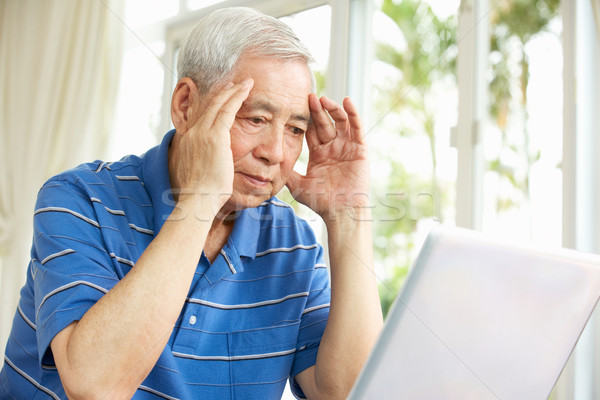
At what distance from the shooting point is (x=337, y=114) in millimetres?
1301

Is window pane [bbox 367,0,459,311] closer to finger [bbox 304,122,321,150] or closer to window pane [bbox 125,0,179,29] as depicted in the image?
finger [bbox 304,122,321,150]

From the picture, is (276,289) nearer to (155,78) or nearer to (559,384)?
(559,384)

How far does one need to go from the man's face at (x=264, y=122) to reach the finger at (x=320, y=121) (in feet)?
0.10

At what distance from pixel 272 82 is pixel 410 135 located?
150cm

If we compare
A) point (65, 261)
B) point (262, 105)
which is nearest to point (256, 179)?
point (262, 105)

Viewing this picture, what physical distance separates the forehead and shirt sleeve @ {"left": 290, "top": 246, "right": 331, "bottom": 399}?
0.41 meters

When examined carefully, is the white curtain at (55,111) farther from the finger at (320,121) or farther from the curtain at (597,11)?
the curtain at (597,11)

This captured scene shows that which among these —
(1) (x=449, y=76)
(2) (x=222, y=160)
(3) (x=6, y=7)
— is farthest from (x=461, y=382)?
(3) (x=6, y=7)

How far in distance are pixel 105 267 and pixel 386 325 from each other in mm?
619

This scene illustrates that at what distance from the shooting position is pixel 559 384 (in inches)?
66.4

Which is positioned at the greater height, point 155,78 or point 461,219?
point 155,78

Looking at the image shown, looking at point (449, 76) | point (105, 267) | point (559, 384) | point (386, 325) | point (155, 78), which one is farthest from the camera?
point (155, 78)

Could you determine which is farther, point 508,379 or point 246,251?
point 246,251

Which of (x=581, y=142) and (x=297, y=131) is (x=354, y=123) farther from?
(x=581, y=142)
